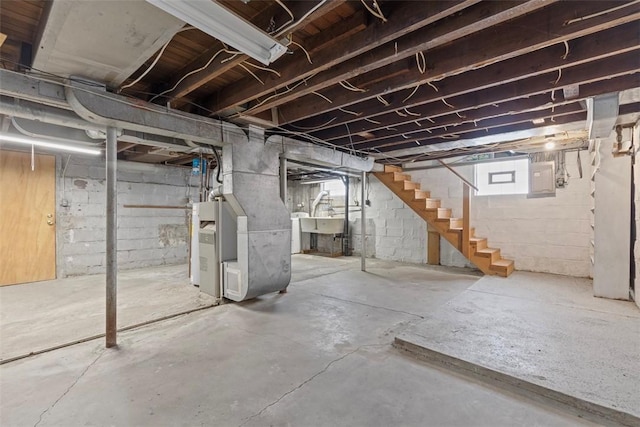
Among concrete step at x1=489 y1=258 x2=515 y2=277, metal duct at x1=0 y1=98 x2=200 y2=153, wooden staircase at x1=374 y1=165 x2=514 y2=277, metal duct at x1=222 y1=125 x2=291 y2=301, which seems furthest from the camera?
wooden staircase at x1=374 y1=165 x2=514 y2=277

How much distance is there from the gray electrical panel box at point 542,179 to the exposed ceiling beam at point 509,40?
133 inches

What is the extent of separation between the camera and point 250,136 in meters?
3.68

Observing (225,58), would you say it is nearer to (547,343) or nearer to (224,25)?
(224,25)

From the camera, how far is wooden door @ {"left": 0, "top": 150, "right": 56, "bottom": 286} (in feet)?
14.7

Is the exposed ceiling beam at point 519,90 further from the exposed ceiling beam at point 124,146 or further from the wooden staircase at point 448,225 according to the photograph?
the exposed ceiling beam at point 124,146

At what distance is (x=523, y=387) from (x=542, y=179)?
426 centimetres

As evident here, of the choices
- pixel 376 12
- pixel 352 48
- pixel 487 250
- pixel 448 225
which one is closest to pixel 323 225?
pixel 448 225

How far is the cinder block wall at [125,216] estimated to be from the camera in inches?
200

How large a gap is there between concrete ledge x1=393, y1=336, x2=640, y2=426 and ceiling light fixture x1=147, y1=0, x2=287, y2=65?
241cm

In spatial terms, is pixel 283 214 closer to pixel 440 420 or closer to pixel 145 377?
pixel 145 377

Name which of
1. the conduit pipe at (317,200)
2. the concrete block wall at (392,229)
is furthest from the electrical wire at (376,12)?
the conduit pipe at (317,200)

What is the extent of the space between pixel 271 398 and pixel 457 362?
137 cm

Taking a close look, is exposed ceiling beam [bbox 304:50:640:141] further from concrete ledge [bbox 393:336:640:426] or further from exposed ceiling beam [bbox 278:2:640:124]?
concrete ledge [bbox 393:336:640:426]

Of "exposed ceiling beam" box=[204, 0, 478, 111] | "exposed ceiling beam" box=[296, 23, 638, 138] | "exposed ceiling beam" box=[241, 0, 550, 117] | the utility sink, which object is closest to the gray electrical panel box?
"exposed ceiling beam" box=[296, 23, 638, 138]
